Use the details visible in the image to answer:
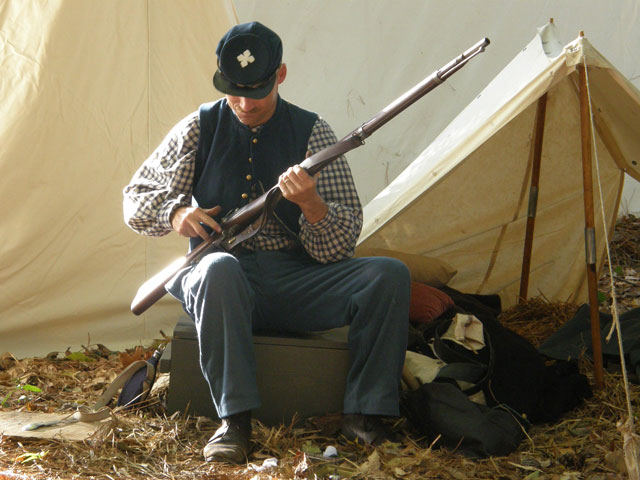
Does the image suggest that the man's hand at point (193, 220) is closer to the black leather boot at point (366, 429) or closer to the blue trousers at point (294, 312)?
the blue trousers at point (294, 312)

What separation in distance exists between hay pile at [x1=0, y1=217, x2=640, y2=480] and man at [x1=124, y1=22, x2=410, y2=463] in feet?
0.32

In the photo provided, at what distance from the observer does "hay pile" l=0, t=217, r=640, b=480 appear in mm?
2371

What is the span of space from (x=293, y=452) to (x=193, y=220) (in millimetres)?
786

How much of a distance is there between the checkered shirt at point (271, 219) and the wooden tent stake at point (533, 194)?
4.27 ft

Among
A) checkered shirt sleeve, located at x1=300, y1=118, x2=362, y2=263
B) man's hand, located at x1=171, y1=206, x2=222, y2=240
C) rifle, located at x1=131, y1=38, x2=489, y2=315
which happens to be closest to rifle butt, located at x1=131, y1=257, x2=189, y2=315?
rifle, located at x1=131, y1=38, x2=489, y2=315

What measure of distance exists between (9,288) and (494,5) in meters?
3.18

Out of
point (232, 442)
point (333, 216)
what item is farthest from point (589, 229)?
point (232, 442)

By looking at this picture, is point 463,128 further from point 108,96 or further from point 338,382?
point 108,96

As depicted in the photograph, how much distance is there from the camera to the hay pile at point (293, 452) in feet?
7.78

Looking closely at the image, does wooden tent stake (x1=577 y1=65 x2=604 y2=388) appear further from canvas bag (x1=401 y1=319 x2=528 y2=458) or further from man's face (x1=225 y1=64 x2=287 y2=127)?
man's face (x1=225 y1=64 x2=287 y2=127)

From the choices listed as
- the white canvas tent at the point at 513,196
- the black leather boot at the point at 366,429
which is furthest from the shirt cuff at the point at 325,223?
the white canvas tent at the point at 513,196

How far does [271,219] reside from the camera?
2.89m

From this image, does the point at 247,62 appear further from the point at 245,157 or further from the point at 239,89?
the point at 245,157

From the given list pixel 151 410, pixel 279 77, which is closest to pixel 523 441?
pixel 151 410
